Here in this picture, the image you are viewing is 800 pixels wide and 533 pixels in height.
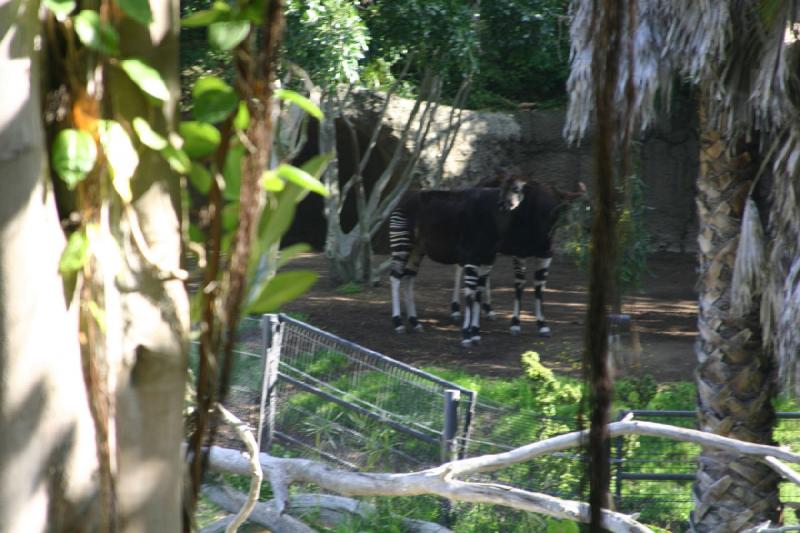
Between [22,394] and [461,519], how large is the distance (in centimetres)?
594

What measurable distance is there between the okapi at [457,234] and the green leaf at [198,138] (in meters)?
11.1

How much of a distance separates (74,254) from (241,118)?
282 mm

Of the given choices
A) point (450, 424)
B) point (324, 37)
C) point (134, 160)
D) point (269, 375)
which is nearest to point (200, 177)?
point (134, 160)

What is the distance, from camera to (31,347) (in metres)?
1.17

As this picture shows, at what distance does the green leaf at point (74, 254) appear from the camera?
1191 millimetres

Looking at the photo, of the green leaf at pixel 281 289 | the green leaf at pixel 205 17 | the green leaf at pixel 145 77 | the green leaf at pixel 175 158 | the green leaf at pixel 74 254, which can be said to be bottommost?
the green leaf at pixel 281 289

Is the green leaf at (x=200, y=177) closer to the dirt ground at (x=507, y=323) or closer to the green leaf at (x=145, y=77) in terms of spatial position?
the green leaf at (x=145, y=77)

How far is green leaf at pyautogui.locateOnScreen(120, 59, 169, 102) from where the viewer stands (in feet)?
3.93

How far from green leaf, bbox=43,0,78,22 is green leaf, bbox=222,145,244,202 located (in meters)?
0.29

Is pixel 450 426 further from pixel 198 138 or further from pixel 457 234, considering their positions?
pixel 457 234

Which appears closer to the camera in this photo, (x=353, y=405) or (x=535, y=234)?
(x=353, y=405)

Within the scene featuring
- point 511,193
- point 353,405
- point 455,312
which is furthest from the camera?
point 455,312

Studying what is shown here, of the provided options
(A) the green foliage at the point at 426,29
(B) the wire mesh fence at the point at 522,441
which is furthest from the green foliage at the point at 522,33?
(B) the wire mesh fence at the point at 522,441

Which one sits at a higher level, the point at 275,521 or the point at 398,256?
the point at 398,256
